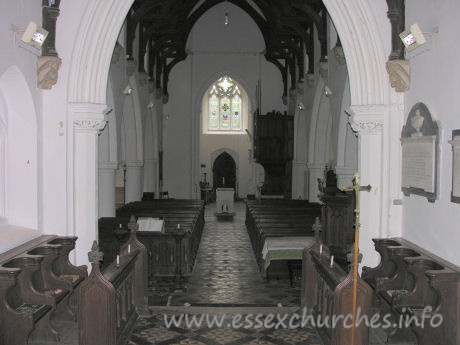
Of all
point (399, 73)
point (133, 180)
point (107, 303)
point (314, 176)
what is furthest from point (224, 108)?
point (107, 303)

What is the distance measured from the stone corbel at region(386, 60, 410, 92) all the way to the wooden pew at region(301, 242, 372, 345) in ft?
7.31

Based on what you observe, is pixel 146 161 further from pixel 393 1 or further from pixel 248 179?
pixel 393 1

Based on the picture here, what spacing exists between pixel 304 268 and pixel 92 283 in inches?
109

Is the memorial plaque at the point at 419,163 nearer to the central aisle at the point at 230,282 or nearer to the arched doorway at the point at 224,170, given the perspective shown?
the central aisle at the point at 230,282

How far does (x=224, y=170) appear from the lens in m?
23.4

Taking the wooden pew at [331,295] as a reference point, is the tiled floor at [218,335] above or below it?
below

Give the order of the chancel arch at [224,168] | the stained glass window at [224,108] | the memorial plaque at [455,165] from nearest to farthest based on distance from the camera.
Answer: the memorial plaque at [455,165] → the chancel arch at [224,168] → the stained glass window at [224,108]

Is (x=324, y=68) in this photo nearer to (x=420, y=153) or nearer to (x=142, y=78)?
(x=142, y=78)

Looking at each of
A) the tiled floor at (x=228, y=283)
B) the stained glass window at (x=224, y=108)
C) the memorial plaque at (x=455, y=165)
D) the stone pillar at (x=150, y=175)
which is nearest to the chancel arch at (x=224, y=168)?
the stained glass window at (x=224, y=108)

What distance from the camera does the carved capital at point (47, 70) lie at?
20.6 feet

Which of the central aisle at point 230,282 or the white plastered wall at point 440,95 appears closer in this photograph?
the white plastered wall at point 440,95

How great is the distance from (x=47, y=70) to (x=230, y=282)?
443 cm

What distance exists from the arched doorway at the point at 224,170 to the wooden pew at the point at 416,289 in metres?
17.1

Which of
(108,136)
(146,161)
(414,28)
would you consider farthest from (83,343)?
(146,161)
